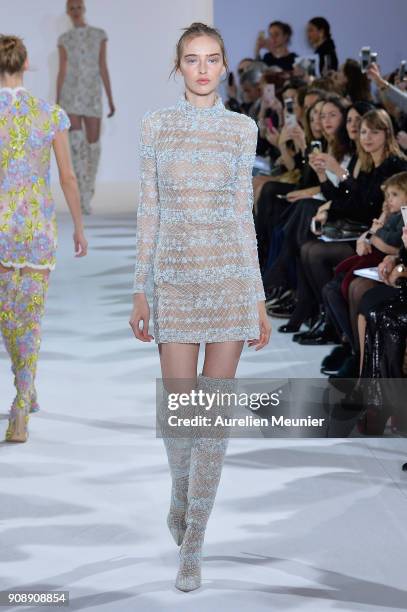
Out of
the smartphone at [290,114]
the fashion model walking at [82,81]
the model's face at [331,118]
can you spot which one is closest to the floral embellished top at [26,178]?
the model's face at [331,118]

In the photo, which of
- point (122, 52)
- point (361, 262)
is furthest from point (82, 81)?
point (361, 262)

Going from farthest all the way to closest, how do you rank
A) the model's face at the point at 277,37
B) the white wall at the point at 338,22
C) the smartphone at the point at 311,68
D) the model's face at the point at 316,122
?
the white wall at the point at 338,22, the model's face at the point at 277,37, the smartphone at the point at 311,68, the model's face at the point at 316,122

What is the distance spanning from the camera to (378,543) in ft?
10.3

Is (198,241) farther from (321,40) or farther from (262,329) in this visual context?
(321,40)

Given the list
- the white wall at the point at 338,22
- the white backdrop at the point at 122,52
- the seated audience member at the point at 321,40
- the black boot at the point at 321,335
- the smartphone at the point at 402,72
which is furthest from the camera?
the white backdrop at the point at 122,52

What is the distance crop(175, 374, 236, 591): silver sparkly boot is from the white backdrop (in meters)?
9.53

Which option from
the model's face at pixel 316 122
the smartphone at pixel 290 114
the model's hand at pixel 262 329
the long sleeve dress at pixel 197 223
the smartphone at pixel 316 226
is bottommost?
the smartphone at pixel 316 226

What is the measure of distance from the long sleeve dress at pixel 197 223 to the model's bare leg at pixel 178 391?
4 cm

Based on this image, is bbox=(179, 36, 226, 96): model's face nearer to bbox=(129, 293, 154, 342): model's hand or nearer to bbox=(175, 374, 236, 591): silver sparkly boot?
bbox=(129, 293, 154, 342): model's hand

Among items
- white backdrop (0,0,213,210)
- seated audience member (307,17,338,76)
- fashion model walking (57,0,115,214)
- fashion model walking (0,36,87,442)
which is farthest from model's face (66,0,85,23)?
fashion model walking (0,36,87,442)

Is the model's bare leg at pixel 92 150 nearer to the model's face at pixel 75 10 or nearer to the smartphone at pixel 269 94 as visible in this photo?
the model's face at pixel 75 10

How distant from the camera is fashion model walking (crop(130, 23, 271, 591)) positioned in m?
2.76

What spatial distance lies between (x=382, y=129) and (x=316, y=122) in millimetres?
1154

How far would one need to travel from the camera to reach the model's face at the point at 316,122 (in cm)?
630
